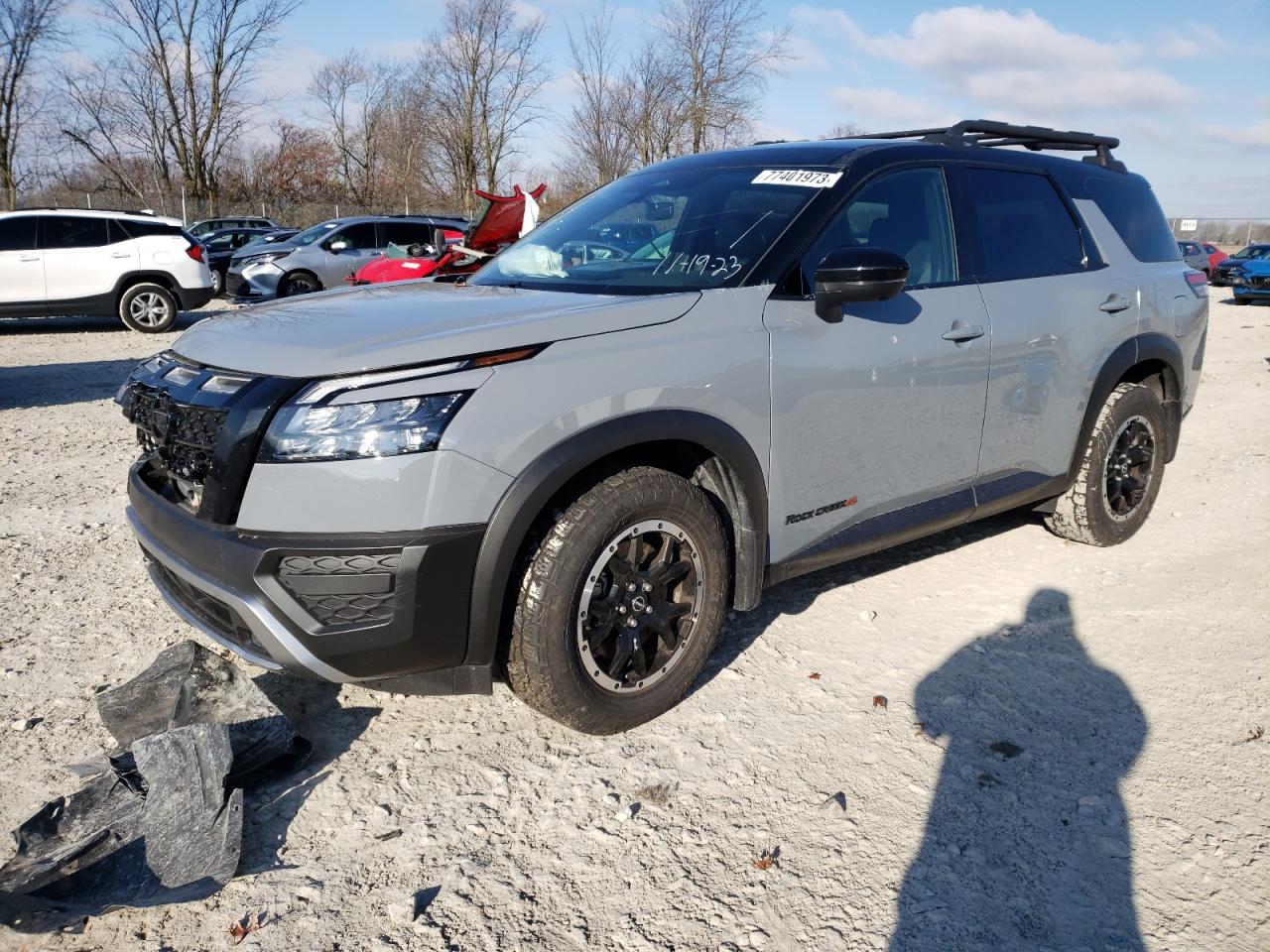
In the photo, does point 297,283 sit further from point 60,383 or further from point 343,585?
point 343,585

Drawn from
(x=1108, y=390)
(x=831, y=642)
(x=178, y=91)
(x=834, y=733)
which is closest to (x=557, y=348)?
(x=834, y=733)

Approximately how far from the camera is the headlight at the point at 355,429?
2449mm

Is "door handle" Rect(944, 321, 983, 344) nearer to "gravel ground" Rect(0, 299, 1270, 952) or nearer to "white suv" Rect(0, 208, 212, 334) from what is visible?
"gravel ground" Rect(0, 299, 1270, 952)

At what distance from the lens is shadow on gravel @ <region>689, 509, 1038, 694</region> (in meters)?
3.77

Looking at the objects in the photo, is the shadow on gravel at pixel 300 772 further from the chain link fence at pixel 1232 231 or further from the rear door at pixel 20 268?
the chain link fence at pixel 1232 231

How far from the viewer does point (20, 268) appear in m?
12.1

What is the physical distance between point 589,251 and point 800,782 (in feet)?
6.99

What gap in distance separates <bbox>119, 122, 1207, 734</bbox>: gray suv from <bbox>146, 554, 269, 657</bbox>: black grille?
0.05 feet

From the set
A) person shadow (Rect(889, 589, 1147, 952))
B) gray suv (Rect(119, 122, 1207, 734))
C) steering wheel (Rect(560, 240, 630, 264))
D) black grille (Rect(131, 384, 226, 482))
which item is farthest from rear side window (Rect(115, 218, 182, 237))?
person shadow (Rect(889, 589, 1147, 952))

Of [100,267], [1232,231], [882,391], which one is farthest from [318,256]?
[1232,231]

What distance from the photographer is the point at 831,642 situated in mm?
3818

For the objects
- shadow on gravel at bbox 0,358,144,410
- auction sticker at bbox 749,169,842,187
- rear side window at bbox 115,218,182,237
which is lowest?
shadow on gravel at bbox 0,358,144,410

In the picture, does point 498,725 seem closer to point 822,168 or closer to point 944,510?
point 944,510

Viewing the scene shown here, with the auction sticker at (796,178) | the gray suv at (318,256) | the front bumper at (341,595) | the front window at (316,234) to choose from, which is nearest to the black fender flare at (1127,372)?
the auction sticker at (796,178)
